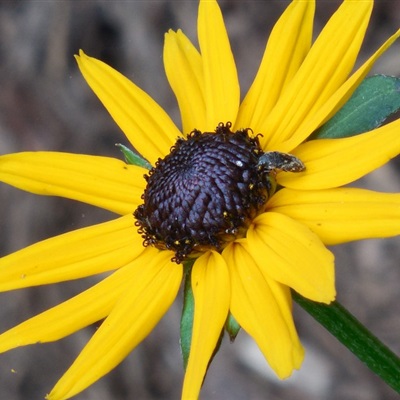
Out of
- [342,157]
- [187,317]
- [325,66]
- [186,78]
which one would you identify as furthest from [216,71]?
[187,317]

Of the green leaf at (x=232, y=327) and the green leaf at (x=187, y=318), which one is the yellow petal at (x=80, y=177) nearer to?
the green leaf at (x=187, y=318)

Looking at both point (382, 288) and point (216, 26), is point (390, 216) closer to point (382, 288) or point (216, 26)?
point (216, 26)

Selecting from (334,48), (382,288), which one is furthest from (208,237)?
(382,288)

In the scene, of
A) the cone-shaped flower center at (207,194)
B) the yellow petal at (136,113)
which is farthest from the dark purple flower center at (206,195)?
the yellow petal at (136,113)

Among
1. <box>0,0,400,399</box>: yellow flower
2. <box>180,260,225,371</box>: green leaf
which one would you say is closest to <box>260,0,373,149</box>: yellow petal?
<box>0,0,400,399</box>: yellow flower

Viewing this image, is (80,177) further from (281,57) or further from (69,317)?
(281,57)

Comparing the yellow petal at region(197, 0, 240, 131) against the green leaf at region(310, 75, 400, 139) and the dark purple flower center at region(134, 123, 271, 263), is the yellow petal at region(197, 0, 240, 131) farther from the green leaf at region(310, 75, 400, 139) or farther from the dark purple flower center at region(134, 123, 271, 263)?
the green leaf at region(310, 75, 400, 139)
